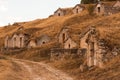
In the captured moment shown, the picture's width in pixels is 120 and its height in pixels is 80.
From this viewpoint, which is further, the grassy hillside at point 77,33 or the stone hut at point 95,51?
the stone hut at point 95,51

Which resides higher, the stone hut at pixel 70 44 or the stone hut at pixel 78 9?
the stone hut at pixel 78 9

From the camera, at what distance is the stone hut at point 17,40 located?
91019 mm

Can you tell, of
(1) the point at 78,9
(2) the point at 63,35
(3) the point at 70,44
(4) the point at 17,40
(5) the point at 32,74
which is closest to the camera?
(5) the point at 32,74

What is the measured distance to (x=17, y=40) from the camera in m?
92.2

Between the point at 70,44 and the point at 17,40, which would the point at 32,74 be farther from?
the point at 17,40

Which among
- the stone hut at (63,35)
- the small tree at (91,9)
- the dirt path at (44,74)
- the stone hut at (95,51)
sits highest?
the small tree at (91,9)

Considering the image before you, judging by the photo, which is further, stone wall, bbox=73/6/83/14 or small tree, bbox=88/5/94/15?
stone wall, bbox=73/6/83/14

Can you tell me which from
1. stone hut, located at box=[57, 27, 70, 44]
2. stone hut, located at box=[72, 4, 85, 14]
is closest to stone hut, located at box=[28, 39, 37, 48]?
stone hut, located at box=[57, 27, 70, 44]

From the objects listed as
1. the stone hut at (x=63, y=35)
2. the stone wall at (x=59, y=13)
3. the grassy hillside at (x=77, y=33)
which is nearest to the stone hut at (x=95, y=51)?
the grassy hillside at (x=77, y=33)

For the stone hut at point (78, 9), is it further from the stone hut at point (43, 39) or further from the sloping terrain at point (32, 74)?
the sloping terrain at point (32, 74)

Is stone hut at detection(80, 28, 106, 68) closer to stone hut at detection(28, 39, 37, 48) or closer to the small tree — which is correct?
stone hut at detection(28, 39, 37, 48)

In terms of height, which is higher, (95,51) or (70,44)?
(70,44)

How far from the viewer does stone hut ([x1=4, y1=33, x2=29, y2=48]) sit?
299 feet

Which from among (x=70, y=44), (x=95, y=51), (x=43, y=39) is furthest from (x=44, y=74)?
(x=43, y=39)
